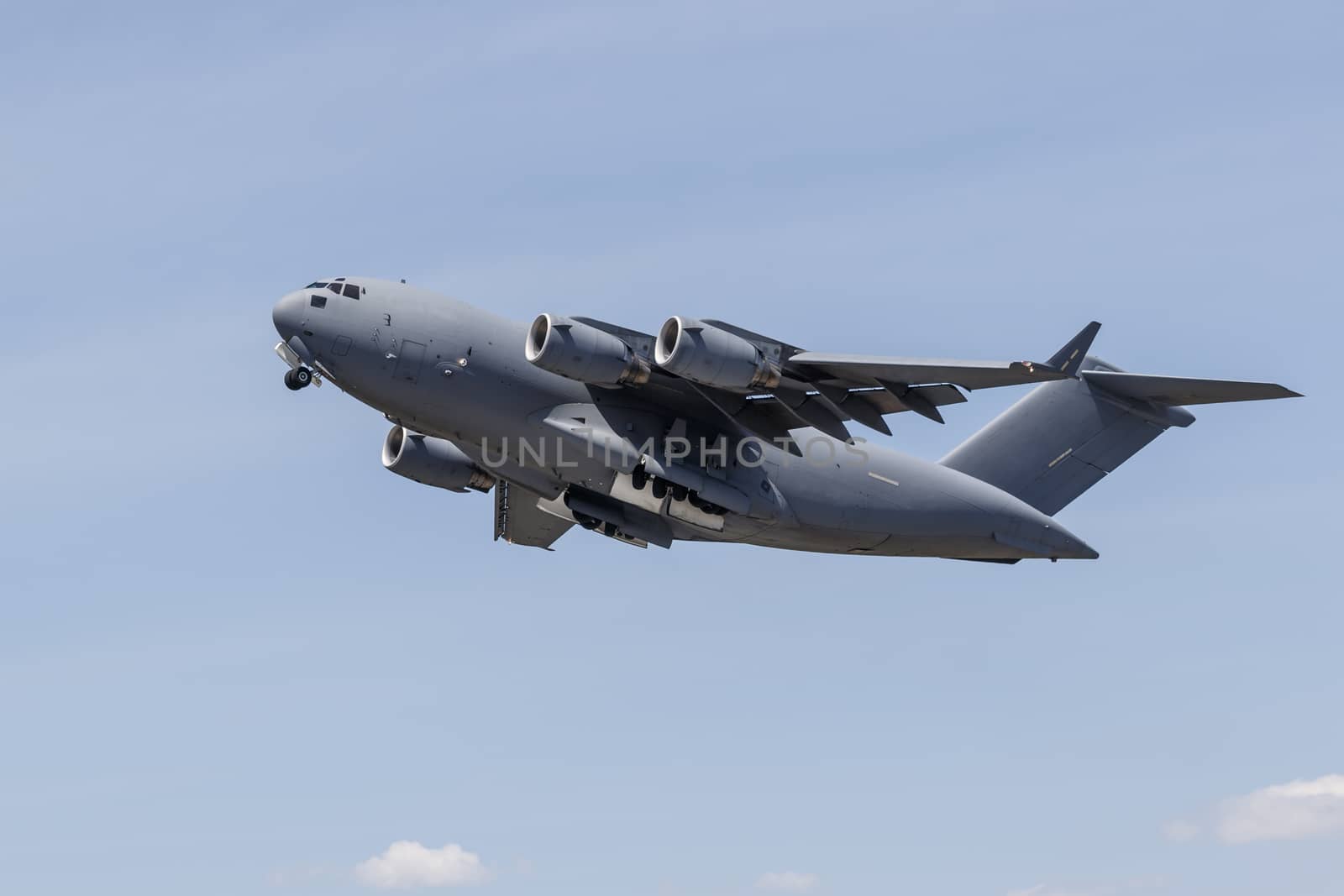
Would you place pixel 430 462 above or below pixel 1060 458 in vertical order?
above

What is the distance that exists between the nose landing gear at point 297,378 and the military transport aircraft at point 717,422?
0.07ft

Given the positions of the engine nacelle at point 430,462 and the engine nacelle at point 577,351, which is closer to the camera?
the engine nacelle at point 577,351

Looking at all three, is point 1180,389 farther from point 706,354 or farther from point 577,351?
point 577,351

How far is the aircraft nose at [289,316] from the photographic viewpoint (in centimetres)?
2283

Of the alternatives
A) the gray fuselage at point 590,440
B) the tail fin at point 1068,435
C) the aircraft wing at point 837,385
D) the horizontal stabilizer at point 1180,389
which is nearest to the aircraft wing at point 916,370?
the aircraft wing at point 837,385

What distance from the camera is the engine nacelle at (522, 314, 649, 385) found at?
2252 centimetres

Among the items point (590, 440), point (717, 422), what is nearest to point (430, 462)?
point (590, 440)

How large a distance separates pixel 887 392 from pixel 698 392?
2495 millimetres

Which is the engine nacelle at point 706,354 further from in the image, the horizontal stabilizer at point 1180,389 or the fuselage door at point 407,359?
the horizontal stabilizer at point 1180,389

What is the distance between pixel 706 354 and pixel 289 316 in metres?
5.21

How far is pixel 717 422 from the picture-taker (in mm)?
24938

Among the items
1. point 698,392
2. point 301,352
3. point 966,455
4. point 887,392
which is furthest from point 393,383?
point 966,455

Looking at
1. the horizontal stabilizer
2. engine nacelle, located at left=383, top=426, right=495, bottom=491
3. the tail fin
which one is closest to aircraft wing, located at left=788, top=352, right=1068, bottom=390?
the horizontal stabilizer

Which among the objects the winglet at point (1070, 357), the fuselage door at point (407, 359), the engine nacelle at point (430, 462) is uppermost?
the engine nacelle at point (430, 462)
